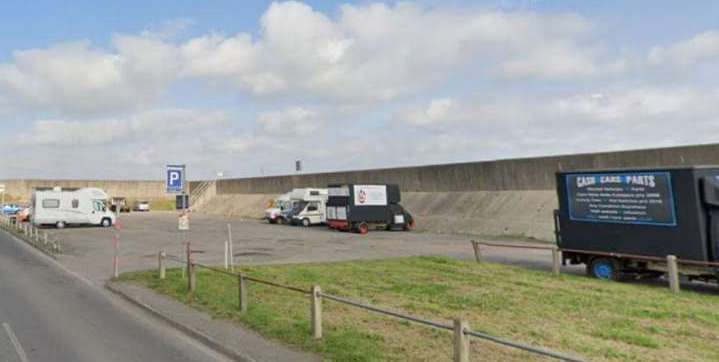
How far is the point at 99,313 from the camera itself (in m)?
11.1

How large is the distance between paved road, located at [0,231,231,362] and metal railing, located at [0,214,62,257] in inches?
386

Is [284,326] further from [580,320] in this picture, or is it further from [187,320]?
[580,320]

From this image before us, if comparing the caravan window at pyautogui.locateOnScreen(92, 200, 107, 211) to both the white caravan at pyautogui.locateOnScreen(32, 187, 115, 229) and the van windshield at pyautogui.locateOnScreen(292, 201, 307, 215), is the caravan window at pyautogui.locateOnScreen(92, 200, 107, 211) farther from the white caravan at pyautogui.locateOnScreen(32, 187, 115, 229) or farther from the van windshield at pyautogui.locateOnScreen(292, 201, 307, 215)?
the van windshield at pyautogui.locateOnScreen(292, 201, 307, 215)

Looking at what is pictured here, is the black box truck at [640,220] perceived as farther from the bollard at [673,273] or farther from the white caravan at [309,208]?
the white caravan at [309,208]

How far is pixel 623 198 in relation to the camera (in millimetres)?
16406

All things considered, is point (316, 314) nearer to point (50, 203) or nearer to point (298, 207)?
point (298, 207)

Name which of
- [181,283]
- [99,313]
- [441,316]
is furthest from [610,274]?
[99,313]

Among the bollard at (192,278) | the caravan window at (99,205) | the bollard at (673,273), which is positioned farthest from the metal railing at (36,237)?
the bollard at (673,273)

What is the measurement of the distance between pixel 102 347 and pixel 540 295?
8.56m

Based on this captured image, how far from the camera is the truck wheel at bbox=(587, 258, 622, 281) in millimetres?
16344

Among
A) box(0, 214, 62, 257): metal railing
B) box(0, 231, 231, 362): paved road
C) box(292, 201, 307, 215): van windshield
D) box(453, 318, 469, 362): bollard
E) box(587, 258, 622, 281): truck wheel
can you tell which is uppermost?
box(292, 201, 307, 215): van windshield

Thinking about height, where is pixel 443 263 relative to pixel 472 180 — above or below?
below

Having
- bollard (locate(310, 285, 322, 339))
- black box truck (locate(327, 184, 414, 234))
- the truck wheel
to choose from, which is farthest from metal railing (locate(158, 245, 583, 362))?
black box truck (locate(327, 184, 414, 234))

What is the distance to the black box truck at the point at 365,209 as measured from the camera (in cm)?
3816
